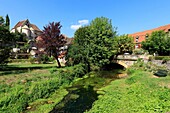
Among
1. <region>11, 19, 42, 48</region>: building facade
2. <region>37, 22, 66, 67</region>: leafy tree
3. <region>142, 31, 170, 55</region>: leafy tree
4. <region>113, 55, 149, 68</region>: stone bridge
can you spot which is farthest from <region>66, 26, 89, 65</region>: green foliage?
<region>11, 19, 42, 48</region>: building facade

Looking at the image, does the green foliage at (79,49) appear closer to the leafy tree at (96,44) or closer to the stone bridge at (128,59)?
the leafy tree at (96,44)

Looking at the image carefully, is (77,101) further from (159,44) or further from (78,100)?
(159,44)

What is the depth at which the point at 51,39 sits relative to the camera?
27094mm

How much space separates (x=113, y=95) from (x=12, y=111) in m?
8.01

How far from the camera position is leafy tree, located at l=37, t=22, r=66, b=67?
27.1 m

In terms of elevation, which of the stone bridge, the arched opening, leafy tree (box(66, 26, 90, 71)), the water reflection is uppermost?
leafy tree (box(66, 26, 90, 71))

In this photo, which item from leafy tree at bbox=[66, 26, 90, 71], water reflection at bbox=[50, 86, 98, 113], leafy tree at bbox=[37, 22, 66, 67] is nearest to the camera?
water reflection at bbox=[50, 86, 98, 113]

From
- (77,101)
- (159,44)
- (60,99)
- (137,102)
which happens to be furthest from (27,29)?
Result: (137,102)

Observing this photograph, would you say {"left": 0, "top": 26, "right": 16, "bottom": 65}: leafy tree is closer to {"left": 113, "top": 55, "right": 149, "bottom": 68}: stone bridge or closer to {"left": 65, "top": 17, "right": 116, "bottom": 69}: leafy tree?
{"left": 65, "top": 17, "right": 116, "bottom": 69}: leafy tree

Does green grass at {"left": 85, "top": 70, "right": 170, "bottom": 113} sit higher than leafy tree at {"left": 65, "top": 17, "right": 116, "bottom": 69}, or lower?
lower

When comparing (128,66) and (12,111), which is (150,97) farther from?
(128,66)

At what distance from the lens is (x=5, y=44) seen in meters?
24.5

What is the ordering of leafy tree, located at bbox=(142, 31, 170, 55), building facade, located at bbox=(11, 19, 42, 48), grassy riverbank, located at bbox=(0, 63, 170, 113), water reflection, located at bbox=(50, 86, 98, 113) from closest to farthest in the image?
grassy riverbank, located at bbox=(0, 63, 170, 113), water reflection, located at bbox=(50, 86, 98, 113), leafy tree, located at bbox=(142, 31, 170, 55), building facade, located at bbox=(11, 19, 42, 48)

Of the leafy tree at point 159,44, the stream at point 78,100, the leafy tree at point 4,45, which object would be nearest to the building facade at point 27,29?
the leafy tree at point 4,45
